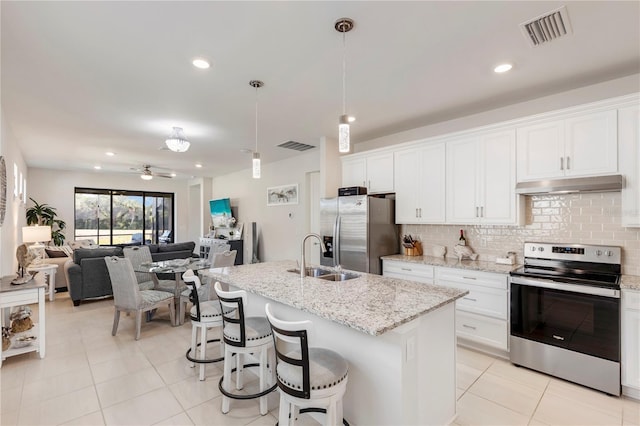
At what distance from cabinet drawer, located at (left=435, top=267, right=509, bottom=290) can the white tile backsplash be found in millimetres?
576

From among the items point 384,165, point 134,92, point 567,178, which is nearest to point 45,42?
point 134,92

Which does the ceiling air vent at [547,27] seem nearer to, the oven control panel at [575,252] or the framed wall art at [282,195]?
the oven control panel at [575,252]

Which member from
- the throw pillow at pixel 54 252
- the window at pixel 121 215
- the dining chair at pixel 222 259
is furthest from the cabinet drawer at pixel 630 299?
the window at pixel 121 215

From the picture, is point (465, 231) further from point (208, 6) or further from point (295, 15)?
point (208, 6)

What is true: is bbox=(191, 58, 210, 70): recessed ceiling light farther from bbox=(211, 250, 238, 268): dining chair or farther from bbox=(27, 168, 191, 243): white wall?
bbox=(27, 168, 191, 243): white wall

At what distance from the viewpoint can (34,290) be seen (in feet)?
10.2

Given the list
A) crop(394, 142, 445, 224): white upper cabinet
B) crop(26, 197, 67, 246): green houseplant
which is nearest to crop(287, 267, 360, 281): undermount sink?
crop(394, 142, 445, 224): white upper cabinet

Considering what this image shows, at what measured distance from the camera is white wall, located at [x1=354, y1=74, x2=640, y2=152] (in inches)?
115

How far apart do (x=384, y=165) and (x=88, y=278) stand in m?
5.25

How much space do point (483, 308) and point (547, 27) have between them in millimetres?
2579

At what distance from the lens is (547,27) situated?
215 centimetres

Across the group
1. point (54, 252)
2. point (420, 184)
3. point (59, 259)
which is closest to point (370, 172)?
point (420, 184)

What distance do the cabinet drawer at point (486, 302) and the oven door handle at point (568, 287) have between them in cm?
24

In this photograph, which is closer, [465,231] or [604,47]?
[604,47]
